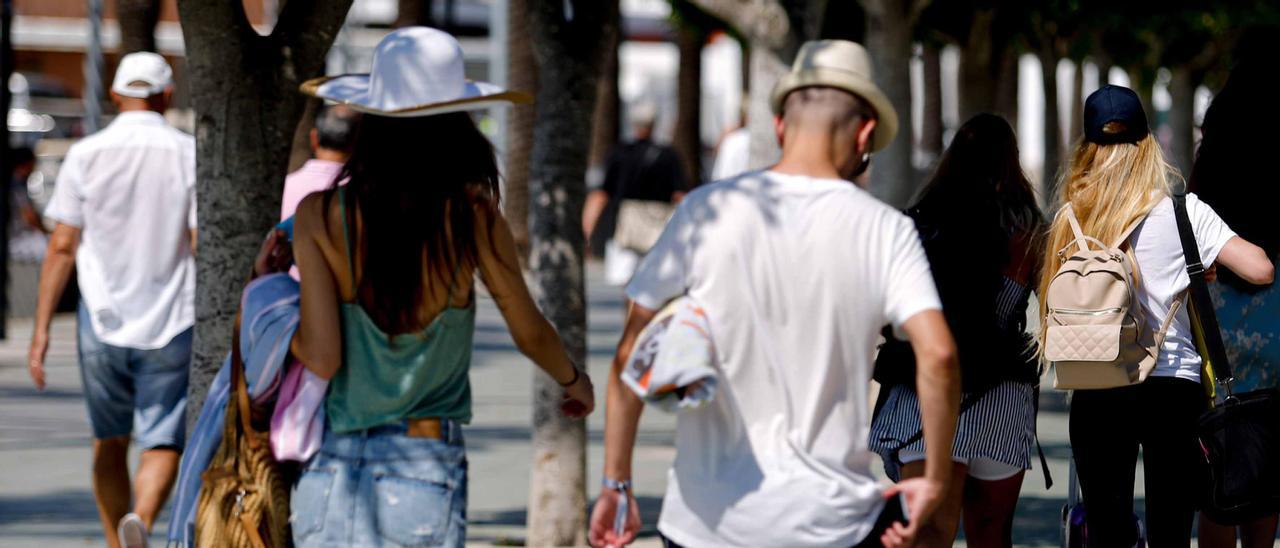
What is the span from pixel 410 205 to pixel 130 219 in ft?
9.40

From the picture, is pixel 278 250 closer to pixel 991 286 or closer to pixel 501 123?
pixel 991 286

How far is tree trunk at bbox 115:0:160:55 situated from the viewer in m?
13.7

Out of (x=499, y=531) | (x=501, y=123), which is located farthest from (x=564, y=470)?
(x=501, y=123)

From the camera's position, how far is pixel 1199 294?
511cm

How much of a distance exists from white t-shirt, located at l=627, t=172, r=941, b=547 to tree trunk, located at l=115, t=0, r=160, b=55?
1084 centimetres

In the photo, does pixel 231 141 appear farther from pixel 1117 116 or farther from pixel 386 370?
pixel 1117 116

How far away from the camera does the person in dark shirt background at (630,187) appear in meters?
12.4

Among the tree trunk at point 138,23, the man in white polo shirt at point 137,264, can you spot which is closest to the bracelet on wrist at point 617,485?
the man in white polo shirt at point 137,264

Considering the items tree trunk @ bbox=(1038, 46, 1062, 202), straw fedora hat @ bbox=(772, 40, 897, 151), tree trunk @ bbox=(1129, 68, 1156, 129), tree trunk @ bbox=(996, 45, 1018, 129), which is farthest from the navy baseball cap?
tree trunk @ bbox=(1129, 68, 1156, 129)

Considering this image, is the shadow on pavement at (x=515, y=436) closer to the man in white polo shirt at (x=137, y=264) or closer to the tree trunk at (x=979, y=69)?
the man in white polo shirt at (x=137, y=264)

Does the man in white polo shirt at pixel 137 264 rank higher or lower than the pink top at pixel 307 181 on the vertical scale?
lower

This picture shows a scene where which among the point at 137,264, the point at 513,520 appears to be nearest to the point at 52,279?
the point at 137,264

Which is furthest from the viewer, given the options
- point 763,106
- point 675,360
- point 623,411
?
point 763,106

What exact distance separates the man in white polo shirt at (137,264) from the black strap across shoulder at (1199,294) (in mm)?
3222
